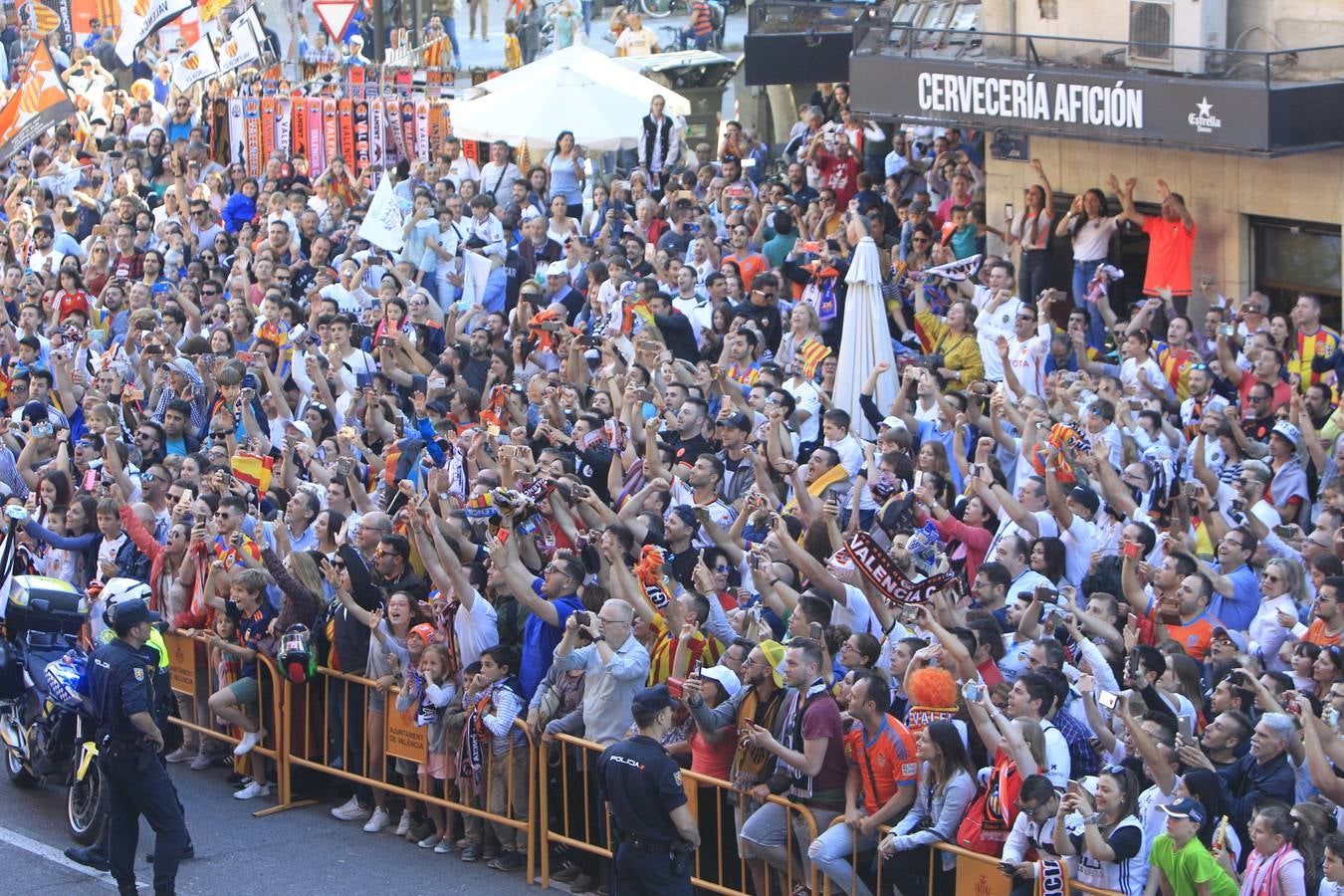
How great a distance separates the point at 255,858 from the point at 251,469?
3247mm

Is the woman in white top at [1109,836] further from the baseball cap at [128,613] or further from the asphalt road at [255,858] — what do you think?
the baseball cap at [128,613]

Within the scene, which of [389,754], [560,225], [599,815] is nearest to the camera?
[599,815]

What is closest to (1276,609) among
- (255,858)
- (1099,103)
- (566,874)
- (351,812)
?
(566,874)

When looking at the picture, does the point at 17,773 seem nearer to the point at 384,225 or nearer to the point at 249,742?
the point at 249,742

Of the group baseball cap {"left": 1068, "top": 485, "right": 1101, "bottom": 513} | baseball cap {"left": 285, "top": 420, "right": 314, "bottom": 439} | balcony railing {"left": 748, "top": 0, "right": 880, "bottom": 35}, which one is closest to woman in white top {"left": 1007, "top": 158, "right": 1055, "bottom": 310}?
balcony railing {"left": 748, "top": 0, "right": 880, "bottom": 35}

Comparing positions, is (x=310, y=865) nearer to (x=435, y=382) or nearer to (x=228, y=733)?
(x=228, y=733)

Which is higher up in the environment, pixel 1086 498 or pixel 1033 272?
pixel 1033 272

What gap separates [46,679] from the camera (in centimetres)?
1154

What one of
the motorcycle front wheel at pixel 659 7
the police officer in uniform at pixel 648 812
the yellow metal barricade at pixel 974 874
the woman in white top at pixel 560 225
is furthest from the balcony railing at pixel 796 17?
the motorcycle front wheel at pixel 659 7

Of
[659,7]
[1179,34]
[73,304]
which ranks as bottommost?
[73,304]

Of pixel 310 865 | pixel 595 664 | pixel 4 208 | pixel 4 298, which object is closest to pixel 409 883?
pixel 310 865

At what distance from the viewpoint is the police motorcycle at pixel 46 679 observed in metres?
11.4

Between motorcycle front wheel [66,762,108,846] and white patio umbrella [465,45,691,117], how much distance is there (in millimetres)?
11485

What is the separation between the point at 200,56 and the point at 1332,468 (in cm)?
1705
